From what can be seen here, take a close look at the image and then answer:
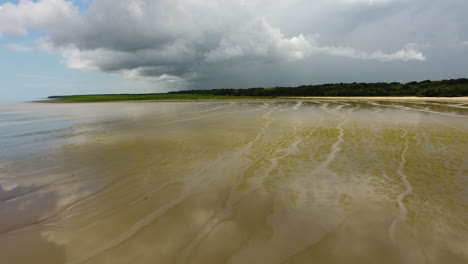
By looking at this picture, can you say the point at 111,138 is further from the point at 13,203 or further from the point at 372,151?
the point at 372,151

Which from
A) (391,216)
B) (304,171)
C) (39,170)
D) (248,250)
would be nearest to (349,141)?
(304,171)

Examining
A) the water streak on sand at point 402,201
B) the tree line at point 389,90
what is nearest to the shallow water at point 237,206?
the water streak on sand at point 402,201

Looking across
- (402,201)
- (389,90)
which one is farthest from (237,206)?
(389,90)

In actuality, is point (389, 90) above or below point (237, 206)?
above

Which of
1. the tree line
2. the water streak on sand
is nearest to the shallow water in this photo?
the water streak on sand

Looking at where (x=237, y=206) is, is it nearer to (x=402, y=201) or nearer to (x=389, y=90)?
(x=402, y=201)

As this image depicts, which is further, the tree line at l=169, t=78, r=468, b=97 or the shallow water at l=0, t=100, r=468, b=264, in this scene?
the tree line at l=169, t=78, r=468, b=97

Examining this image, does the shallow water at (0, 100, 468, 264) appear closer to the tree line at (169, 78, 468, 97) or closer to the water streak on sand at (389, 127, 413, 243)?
the water streak on sand at (389, 127, 413, 243)

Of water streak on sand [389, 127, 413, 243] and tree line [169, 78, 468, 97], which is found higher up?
tree line [169, 78, 468, 97]

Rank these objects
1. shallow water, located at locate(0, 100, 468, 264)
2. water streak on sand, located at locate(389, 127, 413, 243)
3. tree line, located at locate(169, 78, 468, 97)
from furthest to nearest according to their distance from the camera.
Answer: tree line, located at locate(169, 78, 468, 97)
water streak on sand, located at locate(389, 127, 413, 243)
shallow water, located at locate(0, 100, 468, 264)

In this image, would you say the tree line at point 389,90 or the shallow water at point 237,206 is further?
the tree line at point 389,90

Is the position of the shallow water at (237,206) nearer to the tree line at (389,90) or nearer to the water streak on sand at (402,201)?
the water streak on sand at (402,201)

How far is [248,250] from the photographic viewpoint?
3748 millimetres

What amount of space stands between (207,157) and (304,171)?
4.01 metres
